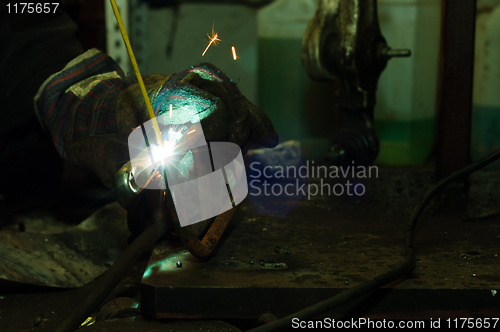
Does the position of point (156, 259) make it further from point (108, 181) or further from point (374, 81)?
point (374, 81)

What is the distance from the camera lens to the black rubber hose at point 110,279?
747 millimetres

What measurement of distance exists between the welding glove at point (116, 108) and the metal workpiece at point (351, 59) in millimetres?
622

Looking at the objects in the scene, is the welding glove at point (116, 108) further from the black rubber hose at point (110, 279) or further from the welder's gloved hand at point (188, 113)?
the black rubber hose at point (110, 279)

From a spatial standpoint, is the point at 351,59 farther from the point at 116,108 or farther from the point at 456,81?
the point at 116,108

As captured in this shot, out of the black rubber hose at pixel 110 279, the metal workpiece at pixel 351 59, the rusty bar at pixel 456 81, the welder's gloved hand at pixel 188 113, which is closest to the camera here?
the black rubber hose at pixel 110 279

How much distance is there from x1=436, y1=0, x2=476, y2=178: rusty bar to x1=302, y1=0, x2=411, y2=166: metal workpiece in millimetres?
150

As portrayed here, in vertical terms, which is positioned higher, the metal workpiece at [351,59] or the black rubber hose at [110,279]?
A: the metal workpiece at [351,59]

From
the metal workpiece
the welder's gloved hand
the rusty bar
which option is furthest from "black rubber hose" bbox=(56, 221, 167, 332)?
the rusty bar

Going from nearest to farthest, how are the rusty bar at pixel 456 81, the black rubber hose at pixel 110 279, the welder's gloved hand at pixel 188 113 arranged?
Result: the black rubber hose at pixel 110 279 → the welder's gloved hand at pixel 188 113 → the rusty bar at pixel 456 81

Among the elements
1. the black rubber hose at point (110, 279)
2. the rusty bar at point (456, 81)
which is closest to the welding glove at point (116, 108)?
the black rubber hose at point (110, 279)

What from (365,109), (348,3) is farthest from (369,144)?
(348,3)

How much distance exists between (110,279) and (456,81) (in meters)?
1.25

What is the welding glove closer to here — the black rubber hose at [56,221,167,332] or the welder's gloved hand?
the welder's gloved hand

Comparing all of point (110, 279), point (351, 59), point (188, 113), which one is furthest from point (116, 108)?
point (351, 59)
